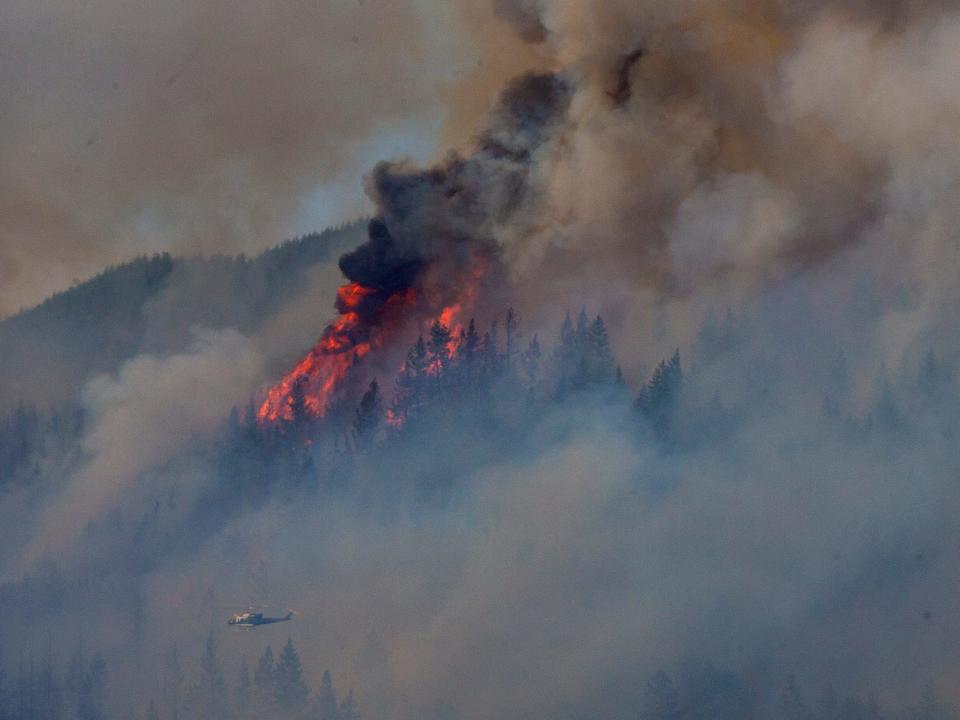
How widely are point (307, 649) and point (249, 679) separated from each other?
660 centimetres

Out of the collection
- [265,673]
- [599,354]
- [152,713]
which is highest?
[599,354]

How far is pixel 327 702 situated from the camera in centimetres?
13912

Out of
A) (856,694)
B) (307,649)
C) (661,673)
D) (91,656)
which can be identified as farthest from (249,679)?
(856,694)

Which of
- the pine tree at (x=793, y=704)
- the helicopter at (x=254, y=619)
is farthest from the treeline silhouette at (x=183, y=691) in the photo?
the pine tree at (x=793, y=704)

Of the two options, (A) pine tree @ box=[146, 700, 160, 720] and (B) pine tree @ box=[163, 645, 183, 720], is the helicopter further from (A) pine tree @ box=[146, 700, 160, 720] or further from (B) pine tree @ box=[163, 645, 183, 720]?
(A) pine tree @ box=[146, 700, 160, 720]

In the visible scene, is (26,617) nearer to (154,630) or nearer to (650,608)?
(154,630)

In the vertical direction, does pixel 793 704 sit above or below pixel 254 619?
below

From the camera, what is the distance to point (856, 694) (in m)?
129

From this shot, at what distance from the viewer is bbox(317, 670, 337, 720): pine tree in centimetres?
13862

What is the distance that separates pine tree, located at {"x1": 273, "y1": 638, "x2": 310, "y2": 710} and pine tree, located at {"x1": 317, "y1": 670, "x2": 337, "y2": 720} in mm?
2036

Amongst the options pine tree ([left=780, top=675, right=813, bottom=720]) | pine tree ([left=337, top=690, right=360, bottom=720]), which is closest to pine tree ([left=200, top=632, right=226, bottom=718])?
pine tree ([left=337, top=690, right=360, bottom=720])

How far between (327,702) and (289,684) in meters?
4.81

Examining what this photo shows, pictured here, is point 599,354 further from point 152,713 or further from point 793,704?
point 793,704

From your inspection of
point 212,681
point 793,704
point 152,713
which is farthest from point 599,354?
point 793,704
